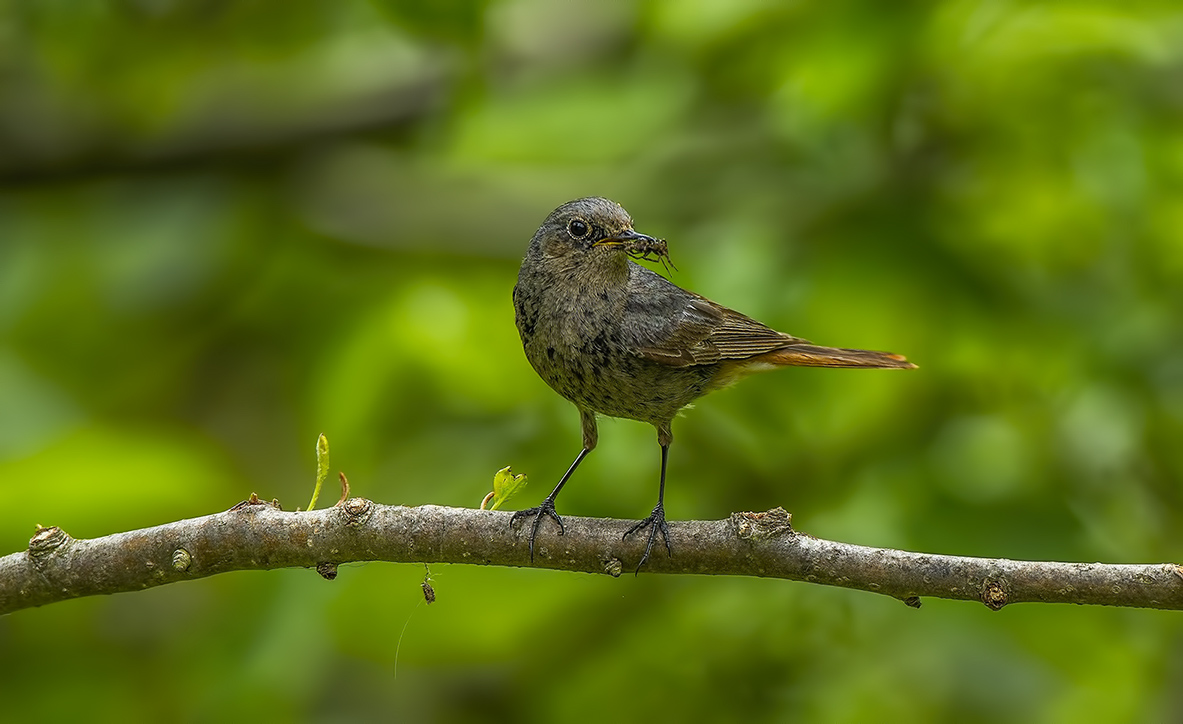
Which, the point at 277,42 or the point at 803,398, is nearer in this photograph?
the point at 803,398

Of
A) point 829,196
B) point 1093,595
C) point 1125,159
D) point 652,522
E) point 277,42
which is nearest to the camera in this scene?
point 1093,595

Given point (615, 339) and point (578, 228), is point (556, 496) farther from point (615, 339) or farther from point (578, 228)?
point (578, 228)

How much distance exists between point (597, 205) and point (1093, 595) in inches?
84.5

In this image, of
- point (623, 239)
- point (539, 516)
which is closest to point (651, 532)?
point (539, 516)

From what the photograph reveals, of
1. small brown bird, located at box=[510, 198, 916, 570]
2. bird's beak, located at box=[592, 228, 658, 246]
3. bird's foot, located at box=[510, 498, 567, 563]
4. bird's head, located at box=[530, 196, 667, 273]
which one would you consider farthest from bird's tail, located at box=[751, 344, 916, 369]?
bird's foot, located at box=[510, 498, 567, 563]

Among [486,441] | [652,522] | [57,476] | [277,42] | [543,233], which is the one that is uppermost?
[277,42]

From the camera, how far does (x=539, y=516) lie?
3.70m

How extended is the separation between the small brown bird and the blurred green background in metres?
0.14

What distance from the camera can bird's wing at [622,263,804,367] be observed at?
176 inches

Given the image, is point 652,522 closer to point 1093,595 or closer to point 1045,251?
point 1093,595

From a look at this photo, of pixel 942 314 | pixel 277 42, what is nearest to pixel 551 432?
pixel 942 314

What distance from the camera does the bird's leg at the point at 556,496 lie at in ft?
11.2

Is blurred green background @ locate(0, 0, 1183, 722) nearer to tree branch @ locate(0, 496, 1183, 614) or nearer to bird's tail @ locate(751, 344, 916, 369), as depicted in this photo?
bird's tail @ locate(751, 344, 916, 369)

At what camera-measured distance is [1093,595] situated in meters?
2.85
